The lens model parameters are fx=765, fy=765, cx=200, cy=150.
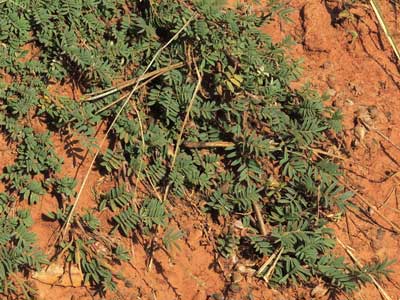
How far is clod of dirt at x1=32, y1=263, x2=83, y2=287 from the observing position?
12.6 feet

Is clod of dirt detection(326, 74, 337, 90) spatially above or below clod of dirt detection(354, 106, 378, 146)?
above

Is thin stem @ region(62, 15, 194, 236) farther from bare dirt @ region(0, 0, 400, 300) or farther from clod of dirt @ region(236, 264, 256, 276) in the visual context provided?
clod of dirt @ region(236, 264, 256, 276)

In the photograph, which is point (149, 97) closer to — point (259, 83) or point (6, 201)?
point (259, 83)

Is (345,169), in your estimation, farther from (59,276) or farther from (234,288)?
(59,276)

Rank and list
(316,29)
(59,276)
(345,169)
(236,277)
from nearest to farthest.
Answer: (59,276), (236,277), (345,169), (316,29)

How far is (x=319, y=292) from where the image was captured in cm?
396

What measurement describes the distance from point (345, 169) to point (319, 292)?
0.72m

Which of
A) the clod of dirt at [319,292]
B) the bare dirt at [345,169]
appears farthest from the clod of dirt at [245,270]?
the clod of dirt at [319,292]

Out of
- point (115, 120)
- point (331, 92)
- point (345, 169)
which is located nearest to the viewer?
point (115, 120)

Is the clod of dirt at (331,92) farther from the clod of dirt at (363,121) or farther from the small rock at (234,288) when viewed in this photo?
the small rock at (234,288)

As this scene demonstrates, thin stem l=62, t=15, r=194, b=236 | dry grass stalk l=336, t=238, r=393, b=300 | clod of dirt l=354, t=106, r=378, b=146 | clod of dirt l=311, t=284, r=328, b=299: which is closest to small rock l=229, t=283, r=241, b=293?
clod of dirt l=311, t=284, r=328, b=299

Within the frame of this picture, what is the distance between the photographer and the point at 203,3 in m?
4.12

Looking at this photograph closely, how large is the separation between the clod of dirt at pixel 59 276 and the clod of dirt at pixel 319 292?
3.93 feet

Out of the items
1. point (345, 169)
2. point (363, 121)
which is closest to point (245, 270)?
point (345, 169)
